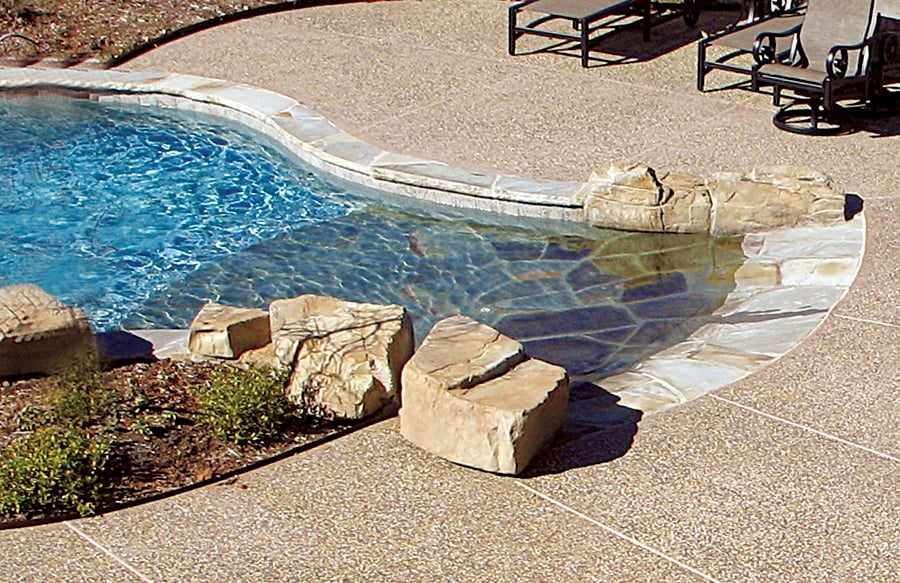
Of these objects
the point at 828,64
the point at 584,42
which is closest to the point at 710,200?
the point at 828,64

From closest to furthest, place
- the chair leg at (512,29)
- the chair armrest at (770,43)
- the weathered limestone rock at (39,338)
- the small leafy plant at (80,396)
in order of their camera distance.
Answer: the small leafy plant at (80,396)
the weathered limestone rock at (39,338)
the chair armrest at (770,43)
the chair leg at (512,29)

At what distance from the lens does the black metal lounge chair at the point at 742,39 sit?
11766 millimetres

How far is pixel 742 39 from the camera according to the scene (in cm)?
1189

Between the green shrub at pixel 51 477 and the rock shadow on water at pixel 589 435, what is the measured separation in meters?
1.98

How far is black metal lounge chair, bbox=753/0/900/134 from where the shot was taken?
35.4 feet

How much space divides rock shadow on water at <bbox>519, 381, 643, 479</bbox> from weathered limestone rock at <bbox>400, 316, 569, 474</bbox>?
0.26 ft

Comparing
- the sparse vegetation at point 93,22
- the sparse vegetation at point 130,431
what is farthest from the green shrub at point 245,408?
the sparse vegetation at point 93,22

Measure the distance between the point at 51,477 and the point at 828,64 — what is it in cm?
731

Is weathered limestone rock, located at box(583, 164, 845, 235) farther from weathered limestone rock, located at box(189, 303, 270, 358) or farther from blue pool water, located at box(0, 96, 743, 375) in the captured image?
weathered limestone rock, located at box(189, 303, 270, 358)

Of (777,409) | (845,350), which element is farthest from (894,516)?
(845,350)

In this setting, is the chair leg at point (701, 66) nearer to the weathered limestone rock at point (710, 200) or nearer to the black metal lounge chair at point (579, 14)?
the black metal lounge chair at point (579, 14)

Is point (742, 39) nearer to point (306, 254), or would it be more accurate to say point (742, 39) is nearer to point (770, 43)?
point (770, 43)

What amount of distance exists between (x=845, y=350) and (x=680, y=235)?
2350 mm

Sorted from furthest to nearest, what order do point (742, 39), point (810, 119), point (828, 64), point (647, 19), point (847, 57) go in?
point (647, 19)
point (742, 39)
point (810, 119)
point (847, 57)
point (828, 64)
